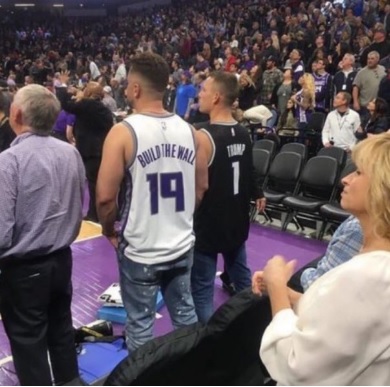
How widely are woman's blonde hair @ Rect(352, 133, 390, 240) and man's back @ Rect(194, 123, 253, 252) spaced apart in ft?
5.45

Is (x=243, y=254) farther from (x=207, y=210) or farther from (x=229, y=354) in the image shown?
(x=229, y=354)

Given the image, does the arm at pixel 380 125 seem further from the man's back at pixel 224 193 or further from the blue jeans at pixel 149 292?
the blue jeans at pixel 149 292

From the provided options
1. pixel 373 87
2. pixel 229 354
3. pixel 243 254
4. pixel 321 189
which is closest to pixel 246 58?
pixel 373 87

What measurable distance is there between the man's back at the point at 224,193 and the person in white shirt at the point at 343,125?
11.8 feet

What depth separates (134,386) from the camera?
1.48 metres

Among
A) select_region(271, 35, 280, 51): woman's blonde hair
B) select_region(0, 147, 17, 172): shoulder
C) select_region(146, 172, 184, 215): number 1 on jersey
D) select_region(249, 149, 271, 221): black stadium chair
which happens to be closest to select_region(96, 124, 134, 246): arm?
select_region(146, 172, 184, 215): number 1 on jersey

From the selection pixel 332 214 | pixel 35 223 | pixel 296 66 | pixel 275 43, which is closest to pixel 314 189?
pixel 332 214

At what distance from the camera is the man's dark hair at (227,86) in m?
2.96

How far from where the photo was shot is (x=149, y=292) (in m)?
2.38

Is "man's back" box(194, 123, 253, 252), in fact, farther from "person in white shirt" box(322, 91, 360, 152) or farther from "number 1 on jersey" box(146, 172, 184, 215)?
"person in white shirt" box(322, 91, 360, 152)

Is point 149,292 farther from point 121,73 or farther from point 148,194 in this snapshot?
point 121,73

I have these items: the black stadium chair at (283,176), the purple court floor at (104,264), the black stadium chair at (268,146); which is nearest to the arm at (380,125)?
the black stadium chair at (283,176)

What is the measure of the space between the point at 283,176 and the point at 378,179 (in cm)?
473

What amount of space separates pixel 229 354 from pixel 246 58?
11.1 metres
